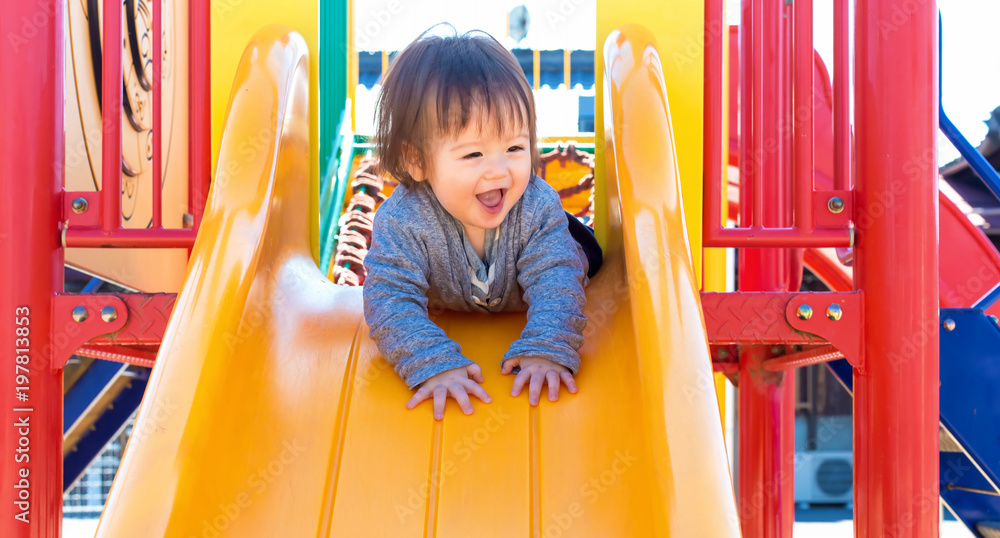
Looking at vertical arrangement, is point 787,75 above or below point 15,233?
above

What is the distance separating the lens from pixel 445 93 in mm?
1480

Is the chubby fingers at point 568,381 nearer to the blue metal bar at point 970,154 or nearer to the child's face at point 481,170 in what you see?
the child's face at point 481,170

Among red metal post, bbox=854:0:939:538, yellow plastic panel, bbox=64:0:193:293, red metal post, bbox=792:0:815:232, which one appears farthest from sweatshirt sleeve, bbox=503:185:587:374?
yellow plastic panel, bbox=64:0:193:293

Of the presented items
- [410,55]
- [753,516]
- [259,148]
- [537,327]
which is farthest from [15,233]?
[753,516]

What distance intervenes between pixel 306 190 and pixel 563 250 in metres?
0.64

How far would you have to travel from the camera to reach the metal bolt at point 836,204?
1.63 meters

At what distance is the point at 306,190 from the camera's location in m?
1.83

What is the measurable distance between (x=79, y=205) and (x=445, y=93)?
2.64ft

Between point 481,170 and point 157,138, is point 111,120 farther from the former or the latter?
point 481,170

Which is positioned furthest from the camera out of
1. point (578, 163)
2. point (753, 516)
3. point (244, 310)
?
point (578, 163)

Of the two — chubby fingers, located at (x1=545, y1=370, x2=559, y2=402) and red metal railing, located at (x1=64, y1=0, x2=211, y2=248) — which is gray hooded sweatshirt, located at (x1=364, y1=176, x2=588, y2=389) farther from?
red metal railing, located at (x1=64, y1=0, x2=211, y2=248)

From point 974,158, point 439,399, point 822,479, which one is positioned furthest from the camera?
point 822,479

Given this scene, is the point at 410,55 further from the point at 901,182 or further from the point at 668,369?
the point at 901,182

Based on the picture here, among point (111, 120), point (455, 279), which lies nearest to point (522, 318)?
point (455, 279)
